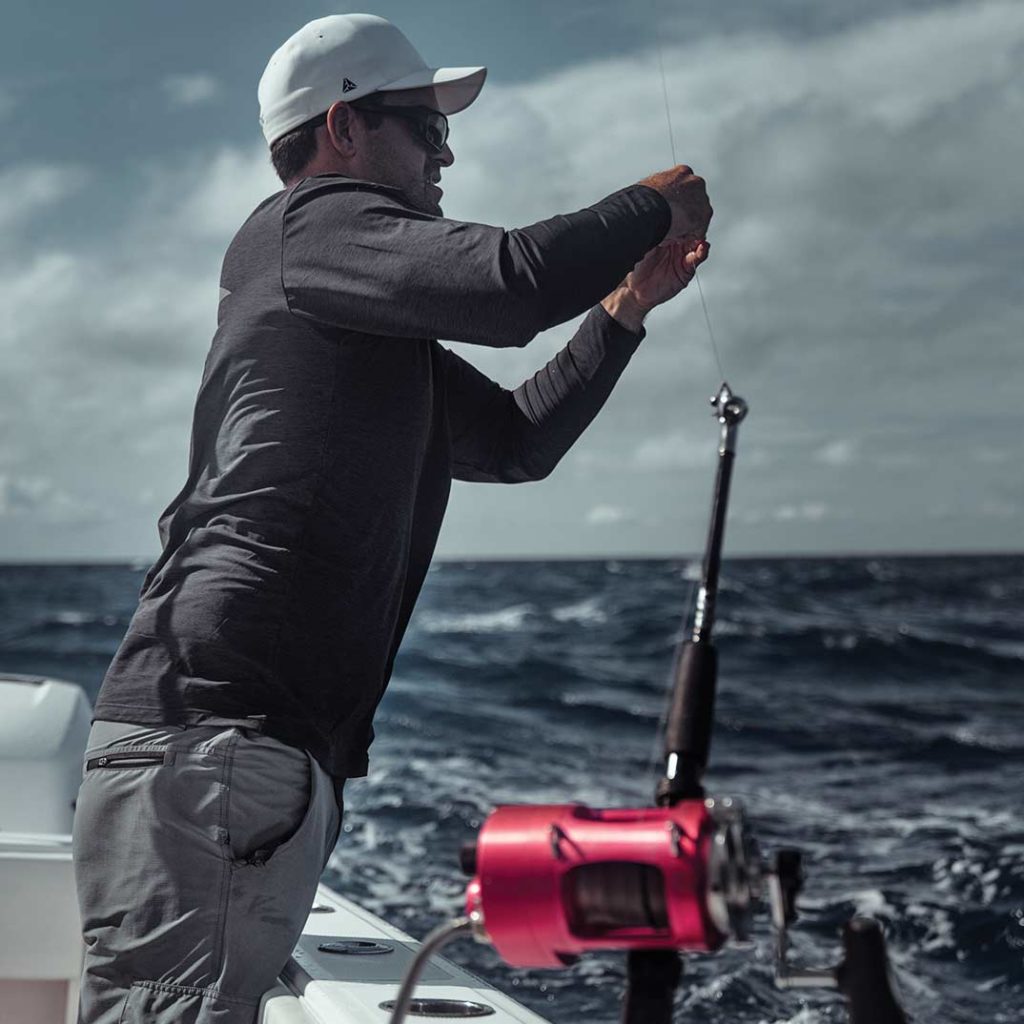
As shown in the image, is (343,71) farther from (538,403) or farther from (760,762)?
(760,762)

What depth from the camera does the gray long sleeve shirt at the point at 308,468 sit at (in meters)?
1.32

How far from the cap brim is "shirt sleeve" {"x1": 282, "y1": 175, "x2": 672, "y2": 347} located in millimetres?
202

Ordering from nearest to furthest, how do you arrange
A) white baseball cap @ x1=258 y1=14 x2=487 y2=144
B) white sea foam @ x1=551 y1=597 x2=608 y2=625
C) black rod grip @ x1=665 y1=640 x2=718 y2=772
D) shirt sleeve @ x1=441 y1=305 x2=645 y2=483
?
black rod grip @ x1=665 y1=640 x2=718 y2=772
white baseball cap @ x1=258 y1=14 x2=487 y2=144
shirt sleeve @ x1=441 y1=305 x2=645 y2=483
white sea foam @ x1=551 y1=597 x2=608 y2=625

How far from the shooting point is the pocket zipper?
138 centimetres

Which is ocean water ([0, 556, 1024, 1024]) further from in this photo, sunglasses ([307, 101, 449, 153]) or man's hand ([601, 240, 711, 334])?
sunglasses ([307, 101, 449, 153])

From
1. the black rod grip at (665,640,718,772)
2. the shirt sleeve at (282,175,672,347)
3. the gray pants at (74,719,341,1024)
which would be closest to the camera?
the black rod grip at (665,640,718,772)

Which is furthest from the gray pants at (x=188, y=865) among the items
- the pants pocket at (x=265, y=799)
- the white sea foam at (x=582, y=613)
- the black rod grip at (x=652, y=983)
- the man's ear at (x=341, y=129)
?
the white sea foam at (x=582, y=613)

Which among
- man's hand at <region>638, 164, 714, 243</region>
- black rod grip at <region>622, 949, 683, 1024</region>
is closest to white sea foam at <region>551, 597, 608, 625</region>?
man's hand at <region>638, 164, 714, 243</region>

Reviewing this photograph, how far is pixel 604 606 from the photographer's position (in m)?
19.9

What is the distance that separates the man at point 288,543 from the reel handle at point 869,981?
623 millimetres

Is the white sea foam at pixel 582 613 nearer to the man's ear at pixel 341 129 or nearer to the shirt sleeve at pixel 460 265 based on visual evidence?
the man's ear at pixel 341 129

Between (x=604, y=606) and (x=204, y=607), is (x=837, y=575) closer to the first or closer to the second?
(x=604, y=606)

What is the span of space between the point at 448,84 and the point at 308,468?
1.59 feet

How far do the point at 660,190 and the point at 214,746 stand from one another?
0.72m
